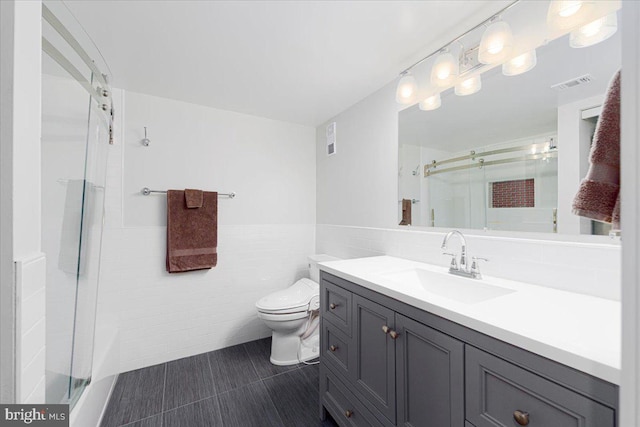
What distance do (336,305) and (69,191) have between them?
4.36ft

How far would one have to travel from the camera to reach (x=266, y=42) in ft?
4.78

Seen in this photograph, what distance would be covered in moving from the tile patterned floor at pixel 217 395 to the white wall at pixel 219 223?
0.19 m

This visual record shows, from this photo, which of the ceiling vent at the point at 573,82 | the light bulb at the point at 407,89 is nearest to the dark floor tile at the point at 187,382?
the light bulb at the point at 407,89

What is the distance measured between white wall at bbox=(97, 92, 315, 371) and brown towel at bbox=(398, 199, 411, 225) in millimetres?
1234

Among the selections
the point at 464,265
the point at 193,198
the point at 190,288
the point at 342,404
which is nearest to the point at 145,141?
the point at 193,198

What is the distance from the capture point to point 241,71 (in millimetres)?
1756

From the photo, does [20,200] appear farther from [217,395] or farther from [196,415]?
[217,395]

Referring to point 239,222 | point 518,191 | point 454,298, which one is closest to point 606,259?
point 518,191

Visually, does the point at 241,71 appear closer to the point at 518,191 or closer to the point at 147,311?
the point at 518,191

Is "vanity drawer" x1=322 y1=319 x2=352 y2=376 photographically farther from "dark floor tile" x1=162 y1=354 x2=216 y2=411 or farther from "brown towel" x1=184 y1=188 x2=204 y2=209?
"brown towel" x1=184 y1=188 x2=204 y2=209

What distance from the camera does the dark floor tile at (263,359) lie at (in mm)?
1971

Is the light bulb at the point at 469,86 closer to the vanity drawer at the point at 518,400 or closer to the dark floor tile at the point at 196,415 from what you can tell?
the vanity drawer at the point at 518,400

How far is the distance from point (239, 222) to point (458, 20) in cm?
212

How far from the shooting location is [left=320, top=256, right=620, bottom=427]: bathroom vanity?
1.91 ft
